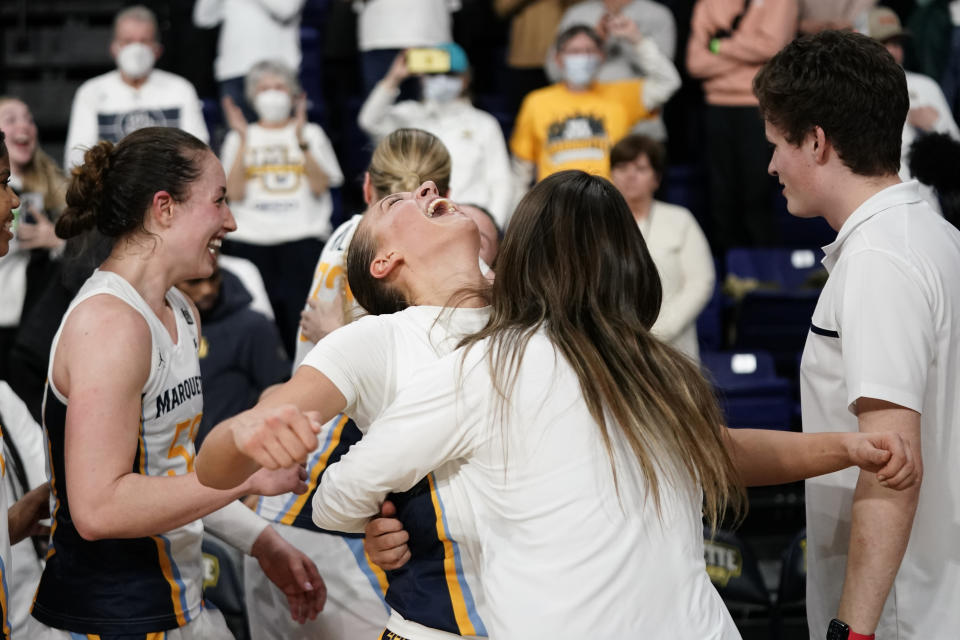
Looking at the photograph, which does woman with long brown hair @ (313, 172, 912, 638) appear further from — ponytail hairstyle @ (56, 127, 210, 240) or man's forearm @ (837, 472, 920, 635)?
ponytail hairstyle @ (56, 127, 210, 240)

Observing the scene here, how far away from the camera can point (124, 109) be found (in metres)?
6.73

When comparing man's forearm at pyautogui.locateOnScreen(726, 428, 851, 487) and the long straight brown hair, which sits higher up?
the long straight brown hair

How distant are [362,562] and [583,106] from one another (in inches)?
171

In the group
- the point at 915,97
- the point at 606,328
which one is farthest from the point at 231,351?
the point at 915,97

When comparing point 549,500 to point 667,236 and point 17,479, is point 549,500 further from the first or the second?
point 667,236

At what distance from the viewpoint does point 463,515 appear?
75.4 inches

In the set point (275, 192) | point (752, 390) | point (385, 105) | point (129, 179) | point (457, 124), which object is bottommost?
point (752, 390)

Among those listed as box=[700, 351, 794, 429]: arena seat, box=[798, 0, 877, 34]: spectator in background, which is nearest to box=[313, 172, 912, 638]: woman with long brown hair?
→ box=[700, 351, 794, 429]: arena seat

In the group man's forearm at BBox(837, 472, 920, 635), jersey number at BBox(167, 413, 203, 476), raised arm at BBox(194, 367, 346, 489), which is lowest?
man's forearm at BBox(837, 472, 920, 635)

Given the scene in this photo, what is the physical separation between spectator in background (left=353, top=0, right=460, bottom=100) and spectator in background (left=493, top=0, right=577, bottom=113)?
610 mm

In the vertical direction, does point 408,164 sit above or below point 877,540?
above

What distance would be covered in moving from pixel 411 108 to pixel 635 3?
164 centimetres

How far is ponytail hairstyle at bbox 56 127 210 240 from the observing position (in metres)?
2.46

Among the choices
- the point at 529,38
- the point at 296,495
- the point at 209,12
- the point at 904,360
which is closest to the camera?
the point at 904,360
